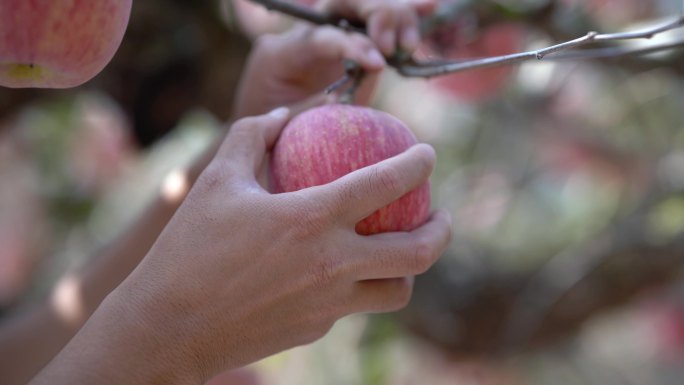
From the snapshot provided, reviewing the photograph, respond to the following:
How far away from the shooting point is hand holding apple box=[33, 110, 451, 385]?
21.2 inches

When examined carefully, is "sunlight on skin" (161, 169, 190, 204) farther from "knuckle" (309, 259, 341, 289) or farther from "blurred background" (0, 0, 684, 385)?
"knuckle" (309, 259, 341, 289)

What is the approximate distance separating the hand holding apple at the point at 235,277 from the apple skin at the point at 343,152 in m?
0.06

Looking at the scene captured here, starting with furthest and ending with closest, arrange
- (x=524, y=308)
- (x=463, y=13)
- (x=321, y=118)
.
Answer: (x=524, y=308)
(x=463, y=13)
(x=321, y=118)

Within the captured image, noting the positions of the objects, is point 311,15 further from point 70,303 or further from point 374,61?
point 70,303

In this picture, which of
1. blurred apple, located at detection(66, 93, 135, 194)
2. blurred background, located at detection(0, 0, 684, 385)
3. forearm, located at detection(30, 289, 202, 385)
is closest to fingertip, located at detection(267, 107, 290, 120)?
forearm, located at detection(30, 289, 202, 385)

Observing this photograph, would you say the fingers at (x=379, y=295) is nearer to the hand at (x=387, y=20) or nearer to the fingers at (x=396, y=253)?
the fingers at (x=396, y=253)

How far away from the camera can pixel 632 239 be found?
1.45 meters

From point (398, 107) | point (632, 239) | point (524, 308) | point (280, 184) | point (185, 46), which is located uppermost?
point (280, 184)

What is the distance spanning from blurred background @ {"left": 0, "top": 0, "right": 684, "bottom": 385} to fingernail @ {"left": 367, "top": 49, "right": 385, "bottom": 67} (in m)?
0.31

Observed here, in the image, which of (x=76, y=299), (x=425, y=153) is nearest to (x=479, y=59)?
(x=425, y=153)

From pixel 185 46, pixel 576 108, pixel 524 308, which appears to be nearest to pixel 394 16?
pixel 185 46

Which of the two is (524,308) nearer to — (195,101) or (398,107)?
(195,101)

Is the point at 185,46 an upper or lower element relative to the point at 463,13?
lower

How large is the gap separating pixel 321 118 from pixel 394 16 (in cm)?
16
